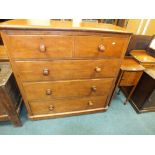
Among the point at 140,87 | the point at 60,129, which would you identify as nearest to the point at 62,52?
the point at 60,129

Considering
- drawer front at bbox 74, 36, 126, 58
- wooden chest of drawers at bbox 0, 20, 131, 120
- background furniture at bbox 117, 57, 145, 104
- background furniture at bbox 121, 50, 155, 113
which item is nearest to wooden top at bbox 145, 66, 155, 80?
background furniture at bbox 121, 50, 155, 113

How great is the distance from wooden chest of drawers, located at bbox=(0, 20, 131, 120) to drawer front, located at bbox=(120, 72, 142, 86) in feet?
0.79

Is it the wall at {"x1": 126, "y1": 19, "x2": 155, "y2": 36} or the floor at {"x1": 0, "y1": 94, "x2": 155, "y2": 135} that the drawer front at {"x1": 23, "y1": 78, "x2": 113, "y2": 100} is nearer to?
the floor at {"x1": 0, "y1": 94, "x2": 155, "y2": 135}

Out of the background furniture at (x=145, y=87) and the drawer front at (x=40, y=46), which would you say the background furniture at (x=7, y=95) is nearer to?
the drawer front at (x=40, y=46)

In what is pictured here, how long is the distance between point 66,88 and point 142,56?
1.17 metres

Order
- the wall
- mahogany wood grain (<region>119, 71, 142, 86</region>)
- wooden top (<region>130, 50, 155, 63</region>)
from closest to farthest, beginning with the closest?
mahogany wood grain (<region>119, 71, 142, 86</region>)
wooden top (<region>130, 50, 155, 63</region>)
the wall

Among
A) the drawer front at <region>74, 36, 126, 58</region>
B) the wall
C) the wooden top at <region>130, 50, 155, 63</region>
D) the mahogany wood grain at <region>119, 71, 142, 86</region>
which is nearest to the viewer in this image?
the drawer front at <region>74, 36, 126, 58</region>

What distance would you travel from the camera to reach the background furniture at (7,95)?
42.8 inches

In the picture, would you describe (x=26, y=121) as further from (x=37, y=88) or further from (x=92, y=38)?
(x=92, y=38)

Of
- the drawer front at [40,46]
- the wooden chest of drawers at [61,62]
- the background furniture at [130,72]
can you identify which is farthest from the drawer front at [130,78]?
the drawer front at [40,46]

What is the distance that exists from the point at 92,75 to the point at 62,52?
16.0 inches

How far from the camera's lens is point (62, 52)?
994mm

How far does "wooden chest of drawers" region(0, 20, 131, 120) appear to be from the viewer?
0.88 metres

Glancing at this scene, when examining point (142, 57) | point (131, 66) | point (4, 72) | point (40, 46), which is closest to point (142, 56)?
point (142, 57)
